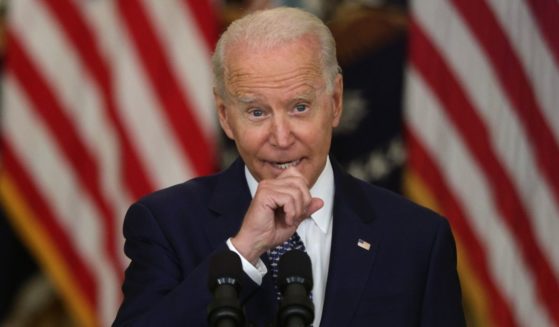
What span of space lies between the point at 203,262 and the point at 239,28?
50 centimetres

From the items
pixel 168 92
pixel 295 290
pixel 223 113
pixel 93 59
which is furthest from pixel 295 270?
pixel 93 59

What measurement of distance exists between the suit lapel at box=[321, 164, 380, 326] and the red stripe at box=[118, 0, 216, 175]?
2277 millimetres

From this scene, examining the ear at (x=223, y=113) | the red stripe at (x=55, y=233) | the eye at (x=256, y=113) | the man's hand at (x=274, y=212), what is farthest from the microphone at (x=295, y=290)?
the red stripe at (x=55, y=233)

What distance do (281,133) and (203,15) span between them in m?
2.69

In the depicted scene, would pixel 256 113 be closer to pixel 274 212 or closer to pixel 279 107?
pixel 279 107

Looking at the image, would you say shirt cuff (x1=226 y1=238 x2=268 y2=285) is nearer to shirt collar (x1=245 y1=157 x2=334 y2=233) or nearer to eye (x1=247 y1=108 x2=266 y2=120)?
eye (x1=247 y1=108 x2=266 y2=120)

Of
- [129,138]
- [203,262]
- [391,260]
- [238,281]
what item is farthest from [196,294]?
[129,138]

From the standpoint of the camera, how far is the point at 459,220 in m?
5.29

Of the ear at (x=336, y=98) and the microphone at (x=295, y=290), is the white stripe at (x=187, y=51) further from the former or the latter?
the microphone at (x=295, y=290)

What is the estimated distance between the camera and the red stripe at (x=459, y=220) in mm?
5277

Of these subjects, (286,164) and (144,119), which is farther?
(144,119)

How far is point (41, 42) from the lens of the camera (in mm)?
5332

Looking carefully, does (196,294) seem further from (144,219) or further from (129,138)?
(129,138)

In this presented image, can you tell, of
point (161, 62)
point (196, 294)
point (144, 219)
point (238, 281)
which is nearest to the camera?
point (238, 281)
